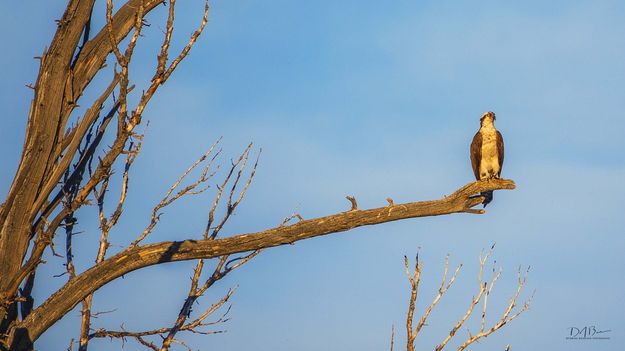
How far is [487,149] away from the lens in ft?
38.8

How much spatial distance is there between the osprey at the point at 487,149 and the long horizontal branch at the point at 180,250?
5.28m

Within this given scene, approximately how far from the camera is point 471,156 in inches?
478

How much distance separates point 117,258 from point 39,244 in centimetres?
76

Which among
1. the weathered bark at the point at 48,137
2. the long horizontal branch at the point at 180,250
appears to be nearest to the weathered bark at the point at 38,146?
the weathered bark at the point at 48,137

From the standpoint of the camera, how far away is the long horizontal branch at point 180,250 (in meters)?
6.15

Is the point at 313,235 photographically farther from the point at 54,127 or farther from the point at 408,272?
the point at 54,127

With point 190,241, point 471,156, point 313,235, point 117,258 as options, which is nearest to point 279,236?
point 313,235

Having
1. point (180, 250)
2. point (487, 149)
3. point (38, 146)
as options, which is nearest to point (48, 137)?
point (38, 146)

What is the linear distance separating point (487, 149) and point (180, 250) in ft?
22.0

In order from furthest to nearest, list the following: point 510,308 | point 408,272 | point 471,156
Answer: point 471,156 < point 510,308 < point 408,272

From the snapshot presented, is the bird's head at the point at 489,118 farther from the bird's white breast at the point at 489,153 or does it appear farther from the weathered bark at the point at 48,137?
the weathered bark at the point at 48,137

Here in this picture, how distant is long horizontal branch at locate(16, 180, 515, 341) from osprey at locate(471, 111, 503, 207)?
528 centimetres

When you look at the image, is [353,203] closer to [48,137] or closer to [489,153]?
[48,137]

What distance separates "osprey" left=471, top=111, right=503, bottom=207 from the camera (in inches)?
464
